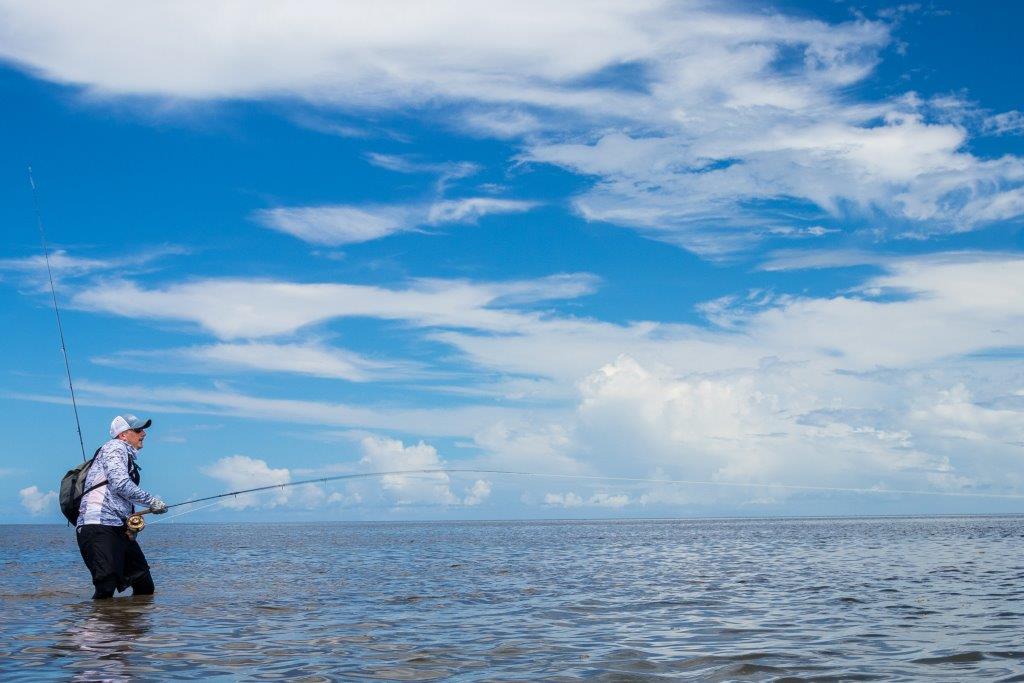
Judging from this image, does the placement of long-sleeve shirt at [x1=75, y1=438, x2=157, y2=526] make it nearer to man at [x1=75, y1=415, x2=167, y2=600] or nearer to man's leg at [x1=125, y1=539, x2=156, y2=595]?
man at [x1=75, y1=415, x2=167, y2=600]

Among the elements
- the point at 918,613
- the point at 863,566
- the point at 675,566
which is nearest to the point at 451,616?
the point at 918,613

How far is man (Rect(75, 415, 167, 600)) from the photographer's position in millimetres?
15633

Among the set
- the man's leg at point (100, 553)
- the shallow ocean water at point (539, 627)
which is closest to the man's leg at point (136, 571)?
the shallow ocean water at point (539, 627)

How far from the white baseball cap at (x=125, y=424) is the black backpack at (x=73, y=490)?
48 centimetres

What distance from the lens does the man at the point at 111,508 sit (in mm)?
15633

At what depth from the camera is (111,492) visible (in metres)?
15.8

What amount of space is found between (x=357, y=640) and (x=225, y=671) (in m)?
2.71

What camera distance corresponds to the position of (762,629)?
42.5ft

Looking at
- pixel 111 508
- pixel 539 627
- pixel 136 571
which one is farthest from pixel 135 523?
pixel 539 627

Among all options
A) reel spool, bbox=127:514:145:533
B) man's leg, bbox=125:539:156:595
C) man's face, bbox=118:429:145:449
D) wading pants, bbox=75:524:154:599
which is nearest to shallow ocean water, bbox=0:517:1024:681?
man's leg, bbox=125:539:156:595

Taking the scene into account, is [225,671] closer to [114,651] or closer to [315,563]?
[114,651]

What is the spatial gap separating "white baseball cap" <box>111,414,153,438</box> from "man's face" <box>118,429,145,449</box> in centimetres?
7

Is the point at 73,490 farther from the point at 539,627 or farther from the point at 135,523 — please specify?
the point at 539,627

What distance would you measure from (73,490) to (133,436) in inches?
55.2
